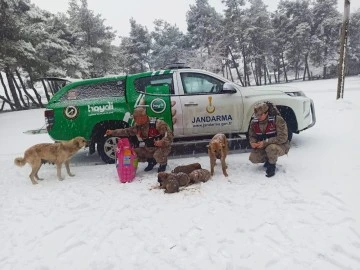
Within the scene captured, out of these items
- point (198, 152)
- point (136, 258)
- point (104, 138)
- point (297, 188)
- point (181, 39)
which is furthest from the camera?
point (181, 39)

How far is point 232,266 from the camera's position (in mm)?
2922

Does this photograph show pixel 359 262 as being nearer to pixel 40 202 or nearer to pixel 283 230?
pixel 283 230

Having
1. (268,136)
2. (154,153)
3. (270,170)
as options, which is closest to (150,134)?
(154,153)

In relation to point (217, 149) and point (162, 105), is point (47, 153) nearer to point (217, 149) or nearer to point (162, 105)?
point (162, 105)

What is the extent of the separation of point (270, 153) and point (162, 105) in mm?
2468

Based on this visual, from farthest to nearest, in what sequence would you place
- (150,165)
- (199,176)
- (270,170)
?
(150,165) < (270,170) < (199,176)

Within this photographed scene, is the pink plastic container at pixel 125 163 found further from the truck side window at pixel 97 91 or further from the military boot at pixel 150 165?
the truck side window at pixel 97 91

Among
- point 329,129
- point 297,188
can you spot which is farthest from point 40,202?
point 329,129

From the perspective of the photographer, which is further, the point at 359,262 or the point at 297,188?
the point at 297,188

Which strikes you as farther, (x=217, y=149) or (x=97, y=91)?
(x=97, y=91)

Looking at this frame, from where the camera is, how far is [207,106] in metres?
6.60

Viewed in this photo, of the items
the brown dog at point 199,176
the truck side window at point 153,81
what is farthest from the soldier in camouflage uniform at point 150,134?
the truck side window at point 153,81

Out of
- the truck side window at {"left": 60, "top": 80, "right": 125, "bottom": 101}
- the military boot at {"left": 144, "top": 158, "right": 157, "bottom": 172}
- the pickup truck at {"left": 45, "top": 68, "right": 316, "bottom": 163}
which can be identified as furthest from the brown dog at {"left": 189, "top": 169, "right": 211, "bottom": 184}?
the truck side window at {"left": 60, "top": 80, "right": 125, "bottom": 101}

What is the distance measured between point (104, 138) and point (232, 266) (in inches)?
175
